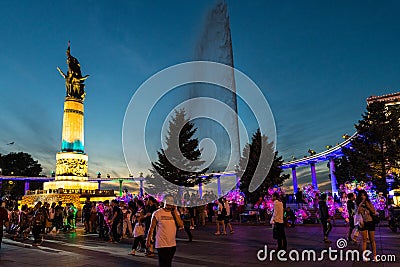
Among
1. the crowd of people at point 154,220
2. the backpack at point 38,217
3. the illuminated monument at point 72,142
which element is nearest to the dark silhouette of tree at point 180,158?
the crowd of people at point 154,220

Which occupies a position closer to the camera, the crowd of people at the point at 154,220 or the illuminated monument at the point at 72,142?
the crowd of people at the point at 154,220

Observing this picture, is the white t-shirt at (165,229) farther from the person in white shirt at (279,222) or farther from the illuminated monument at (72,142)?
the illuminated monument at (72,142)

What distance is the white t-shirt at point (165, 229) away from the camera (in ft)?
19.0

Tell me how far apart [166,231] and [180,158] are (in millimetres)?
29490

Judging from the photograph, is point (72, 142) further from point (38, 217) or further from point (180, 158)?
point (38, 217)

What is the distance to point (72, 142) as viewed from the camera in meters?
46.5

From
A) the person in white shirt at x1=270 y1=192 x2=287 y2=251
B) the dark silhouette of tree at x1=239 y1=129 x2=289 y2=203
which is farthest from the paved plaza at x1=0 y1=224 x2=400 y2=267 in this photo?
the dark silhouette of tree at x1=239 y1=129 x2=289 y2=203

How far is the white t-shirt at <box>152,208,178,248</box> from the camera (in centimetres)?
578

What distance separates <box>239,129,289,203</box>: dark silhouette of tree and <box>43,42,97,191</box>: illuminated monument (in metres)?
21.6

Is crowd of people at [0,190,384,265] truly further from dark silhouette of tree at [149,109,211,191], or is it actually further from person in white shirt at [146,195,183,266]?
dark silhouette of tree at [149,109,211,191]

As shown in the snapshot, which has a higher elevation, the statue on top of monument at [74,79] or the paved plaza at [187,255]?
the statue on top of monument at [74,79]

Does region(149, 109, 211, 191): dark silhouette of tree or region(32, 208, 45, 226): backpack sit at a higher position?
A: region(149, 109, 211, 191): dark silhouette of tree

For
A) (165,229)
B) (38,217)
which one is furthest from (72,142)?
(165,229)

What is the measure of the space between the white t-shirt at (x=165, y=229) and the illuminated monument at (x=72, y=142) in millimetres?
42032
